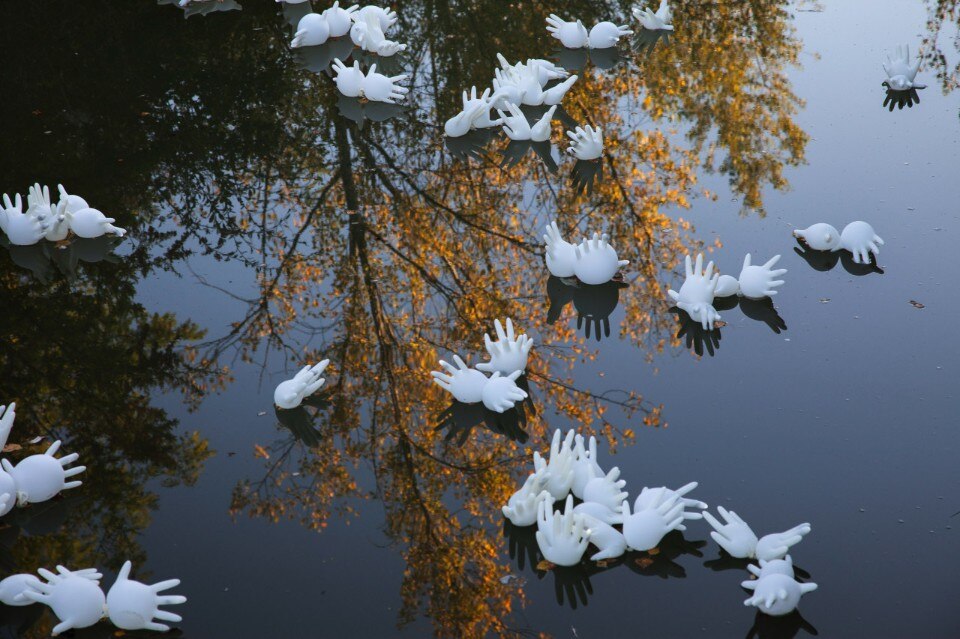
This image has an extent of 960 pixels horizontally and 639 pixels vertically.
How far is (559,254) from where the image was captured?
14.3 feet

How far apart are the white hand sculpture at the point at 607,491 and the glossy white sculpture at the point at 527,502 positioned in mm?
150

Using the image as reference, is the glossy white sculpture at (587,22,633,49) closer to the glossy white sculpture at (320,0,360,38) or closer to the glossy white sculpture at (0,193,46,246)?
the glossy white sculpture at (320,0,360,38)

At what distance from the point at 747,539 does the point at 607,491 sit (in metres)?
0.44

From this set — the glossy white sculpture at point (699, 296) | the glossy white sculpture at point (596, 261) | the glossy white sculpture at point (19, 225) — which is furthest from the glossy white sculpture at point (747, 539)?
the glossy white sculpture at point (19, 225)

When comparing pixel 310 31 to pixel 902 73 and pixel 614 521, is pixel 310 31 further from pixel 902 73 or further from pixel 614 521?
pixel 614 521

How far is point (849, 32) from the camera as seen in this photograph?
22.8 ft

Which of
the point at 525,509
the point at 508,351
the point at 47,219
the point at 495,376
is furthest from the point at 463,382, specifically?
the point at 47,219

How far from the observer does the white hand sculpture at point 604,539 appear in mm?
2945

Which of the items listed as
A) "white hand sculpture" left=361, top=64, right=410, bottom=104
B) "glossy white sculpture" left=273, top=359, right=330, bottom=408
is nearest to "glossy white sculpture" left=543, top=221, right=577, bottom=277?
"glossy white sculpture" left=273, top=359, right=330, bottom=408

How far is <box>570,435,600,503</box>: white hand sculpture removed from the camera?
124 inches

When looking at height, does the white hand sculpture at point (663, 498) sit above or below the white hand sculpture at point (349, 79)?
below

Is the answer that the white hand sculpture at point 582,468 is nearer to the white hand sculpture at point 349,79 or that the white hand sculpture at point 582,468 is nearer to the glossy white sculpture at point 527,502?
the glossy white sculpture at point 527,502

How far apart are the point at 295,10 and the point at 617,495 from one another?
490 cm

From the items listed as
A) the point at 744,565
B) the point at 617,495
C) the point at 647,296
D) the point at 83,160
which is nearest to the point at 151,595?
the point at 617,495
